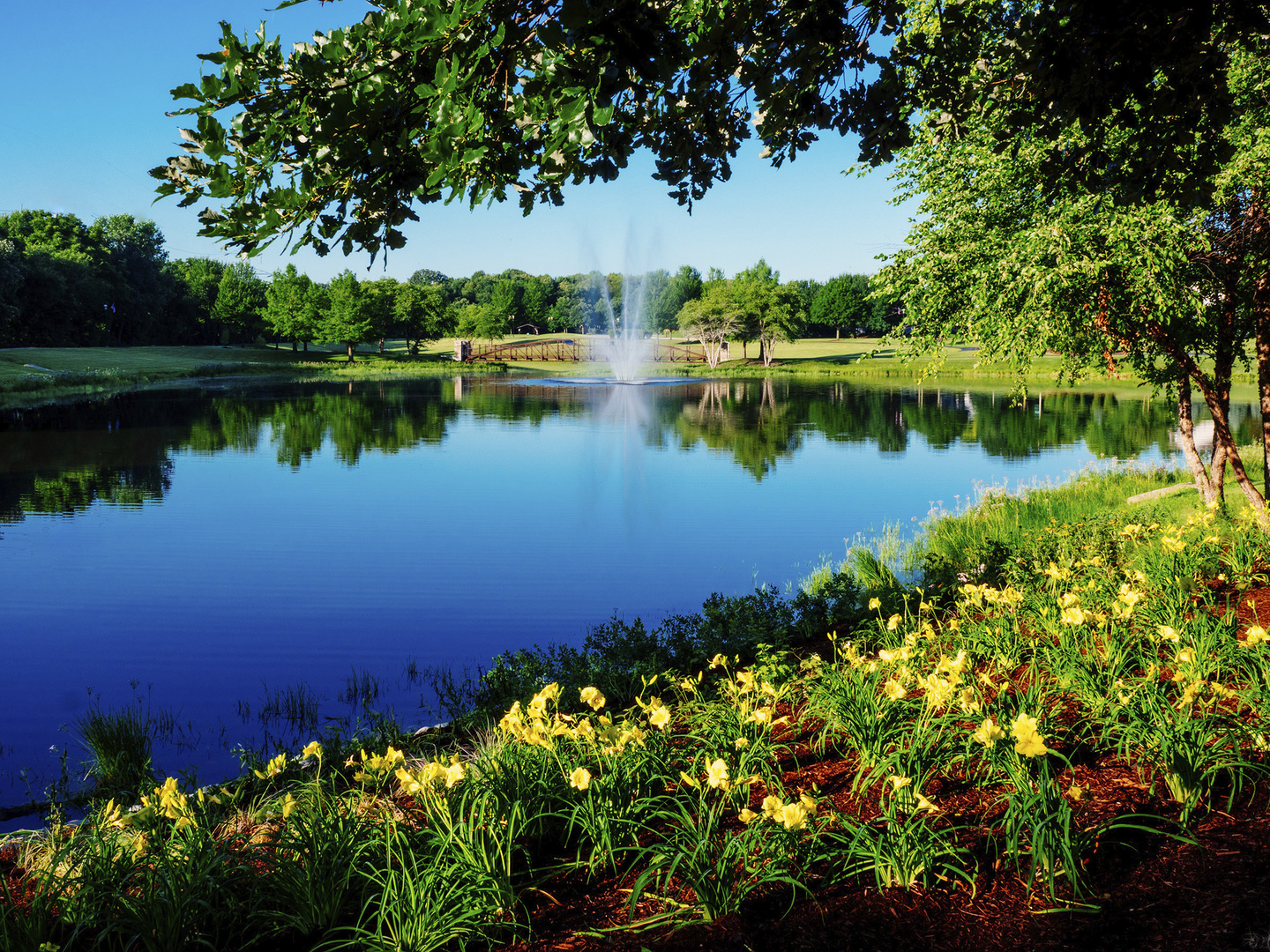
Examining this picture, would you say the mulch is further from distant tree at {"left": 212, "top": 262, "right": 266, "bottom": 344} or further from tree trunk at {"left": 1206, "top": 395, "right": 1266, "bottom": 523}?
distant tree at {"left": 212, "top": 262, "right": 266, "bottom": 344}

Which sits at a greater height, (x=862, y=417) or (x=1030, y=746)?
(x=1030, y=746)

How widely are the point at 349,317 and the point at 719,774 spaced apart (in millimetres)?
83998

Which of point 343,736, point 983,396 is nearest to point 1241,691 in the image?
point 343,736

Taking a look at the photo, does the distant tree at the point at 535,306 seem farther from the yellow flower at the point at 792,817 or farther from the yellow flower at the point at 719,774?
the yellow flower at the point at 792,817

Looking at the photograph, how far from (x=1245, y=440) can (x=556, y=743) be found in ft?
94.5

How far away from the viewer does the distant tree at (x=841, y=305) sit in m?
113

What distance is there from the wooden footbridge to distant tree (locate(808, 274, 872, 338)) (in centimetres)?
2261

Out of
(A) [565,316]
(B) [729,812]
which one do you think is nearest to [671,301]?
(A) [565,316]

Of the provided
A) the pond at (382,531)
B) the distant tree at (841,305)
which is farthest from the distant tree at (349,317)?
the distant tree at (841,305)

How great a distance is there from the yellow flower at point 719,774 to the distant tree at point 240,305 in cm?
9622

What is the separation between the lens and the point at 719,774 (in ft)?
10.7

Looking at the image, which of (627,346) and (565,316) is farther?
(565,316)

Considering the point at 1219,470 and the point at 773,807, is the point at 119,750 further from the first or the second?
the point at 1219,470

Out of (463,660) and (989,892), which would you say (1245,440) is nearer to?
(463,660)
